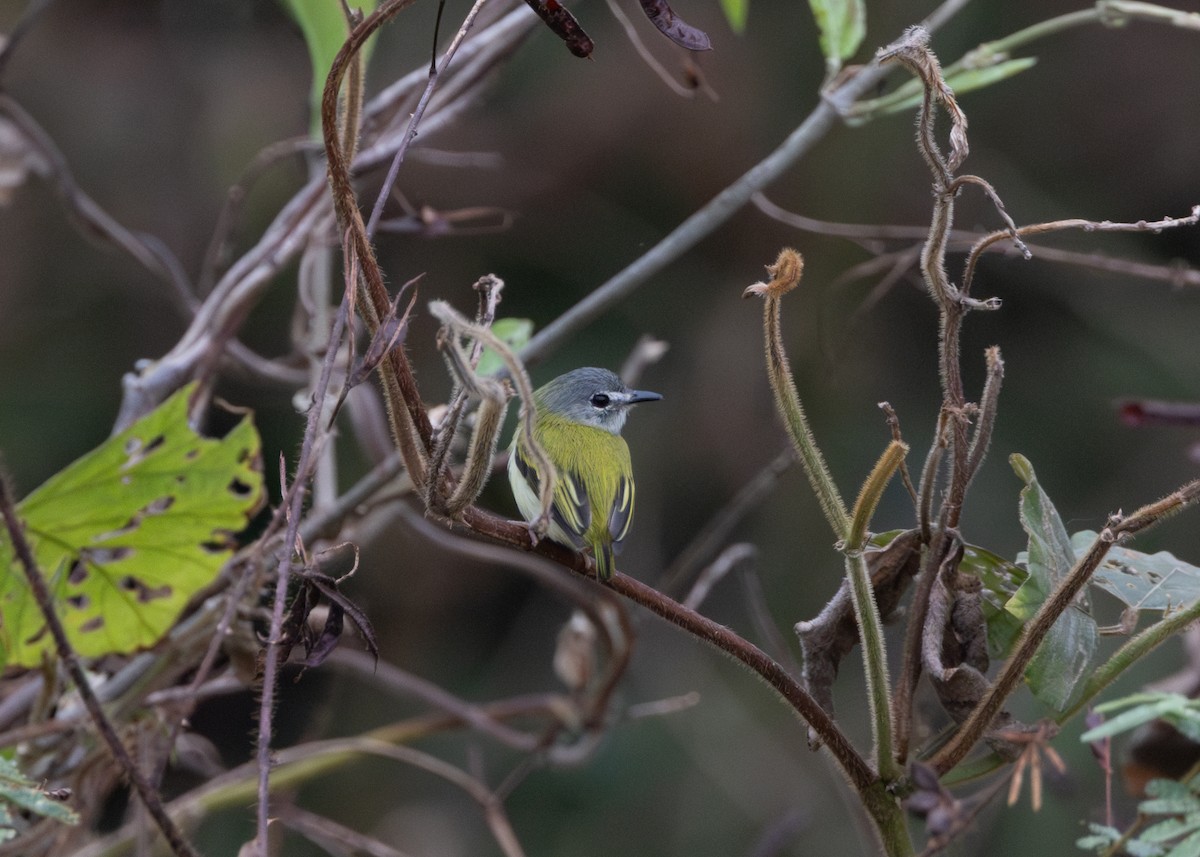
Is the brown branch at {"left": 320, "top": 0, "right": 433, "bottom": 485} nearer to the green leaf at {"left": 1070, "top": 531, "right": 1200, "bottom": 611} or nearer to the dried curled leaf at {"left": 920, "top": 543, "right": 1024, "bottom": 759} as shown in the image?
the dried curled leaf at {"left": 920, "top": 543, "right": 1024, "bottom": 759}

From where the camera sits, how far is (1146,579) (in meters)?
1.45

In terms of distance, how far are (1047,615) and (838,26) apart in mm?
1247

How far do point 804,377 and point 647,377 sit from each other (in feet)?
2.10

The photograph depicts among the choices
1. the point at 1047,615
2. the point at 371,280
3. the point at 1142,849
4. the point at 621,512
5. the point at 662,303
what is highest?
the point at 371,280

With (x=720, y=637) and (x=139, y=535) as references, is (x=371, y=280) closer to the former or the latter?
(x=720, y=637)

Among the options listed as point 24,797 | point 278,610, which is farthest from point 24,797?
point 278,610

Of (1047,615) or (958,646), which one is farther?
(958,646)

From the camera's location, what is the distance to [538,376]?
463 centimetres

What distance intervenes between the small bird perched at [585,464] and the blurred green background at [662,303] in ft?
5.66

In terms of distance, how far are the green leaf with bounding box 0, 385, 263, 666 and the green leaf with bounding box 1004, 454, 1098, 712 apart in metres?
1.24

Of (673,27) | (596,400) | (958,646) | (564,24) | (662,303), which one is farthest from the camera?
(662,303)

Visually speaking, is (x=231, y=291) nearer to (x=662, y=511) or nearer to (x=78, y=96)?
(x=662, y=511)

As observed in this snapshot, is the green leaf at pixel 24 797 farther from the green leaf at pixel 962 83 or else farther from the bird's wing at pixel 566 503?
the green leaf at pixel 962 83

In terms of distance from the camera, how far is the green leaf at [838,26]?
2080 mm
